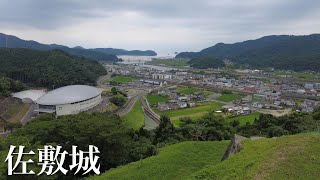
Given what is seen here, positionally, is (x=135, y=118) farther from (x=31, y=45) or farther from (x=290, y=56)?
(x=31, y=45)

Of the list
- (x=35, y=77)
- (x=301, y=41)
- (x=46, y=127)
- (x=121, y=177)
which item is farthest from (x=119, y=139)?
(x=301, y=41)

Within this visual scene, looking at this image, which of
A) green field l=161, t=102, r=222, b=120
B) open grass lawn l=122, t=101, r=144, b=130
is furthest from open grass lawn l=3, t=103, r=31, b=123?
green field l=161, t=102, r=222, b=120

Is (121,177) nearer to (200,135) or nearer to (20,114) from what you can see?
(200,135)

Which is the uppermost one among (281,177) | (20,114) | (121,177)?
(281,177)

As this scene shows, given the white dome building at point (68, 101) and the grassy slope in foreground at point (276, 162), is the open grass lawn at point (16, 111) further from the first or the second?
the grassy slope in foreground at point (276, 162)

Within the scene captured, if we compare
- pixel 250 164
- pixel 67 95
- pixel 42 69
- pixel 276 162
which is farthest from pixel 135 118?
pixel 42 69

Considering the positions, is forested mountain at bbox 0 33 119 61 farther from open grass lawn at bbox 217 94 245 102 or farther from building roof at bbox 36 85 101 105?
building roof at bbox 36 85 101 105
